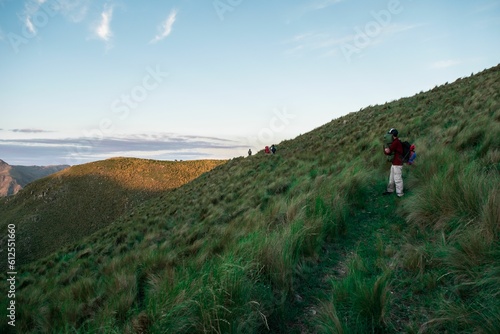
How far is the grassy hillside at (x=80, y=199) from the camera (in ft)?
117

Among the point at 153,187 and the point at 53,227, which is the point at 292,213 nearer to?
the point at 53,227

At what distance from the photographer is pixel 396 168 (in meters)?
6.36

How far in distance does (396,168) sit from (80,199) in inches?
2006

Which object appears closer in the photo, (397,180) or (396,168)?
(397,180)

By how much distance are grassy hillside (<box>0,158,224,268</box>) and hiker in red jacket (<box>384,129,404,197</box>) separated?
1467 inches

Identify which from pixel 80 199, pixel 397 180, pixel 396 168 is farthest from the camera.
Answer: pixel 80 199

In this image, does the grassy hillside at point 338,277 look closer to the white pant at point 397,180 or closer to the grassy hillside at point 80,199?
the white pant at point 397,180

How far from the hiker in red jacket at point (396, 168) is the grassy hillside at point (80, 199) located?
37253 millimetres

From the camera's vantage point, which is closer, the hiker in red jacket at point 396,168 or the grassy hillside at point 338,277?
the grassy hillside at point 338,277

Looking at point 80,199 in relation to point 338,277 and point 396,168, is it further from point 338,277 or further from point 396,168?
point 338,277

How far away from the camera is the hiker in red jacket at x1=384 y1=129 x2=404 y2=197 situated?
243 inches

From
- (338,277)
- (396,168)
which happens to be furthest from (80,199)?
(338,277)

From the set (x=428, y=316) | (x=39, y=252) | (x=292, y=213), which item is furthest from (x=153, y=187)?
(x=428, y=316)

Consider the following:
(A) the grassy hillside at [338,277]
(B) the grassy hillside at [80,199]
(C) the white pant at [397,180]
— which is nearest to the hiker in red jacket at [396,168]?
(C) the white pant at [397,180]
